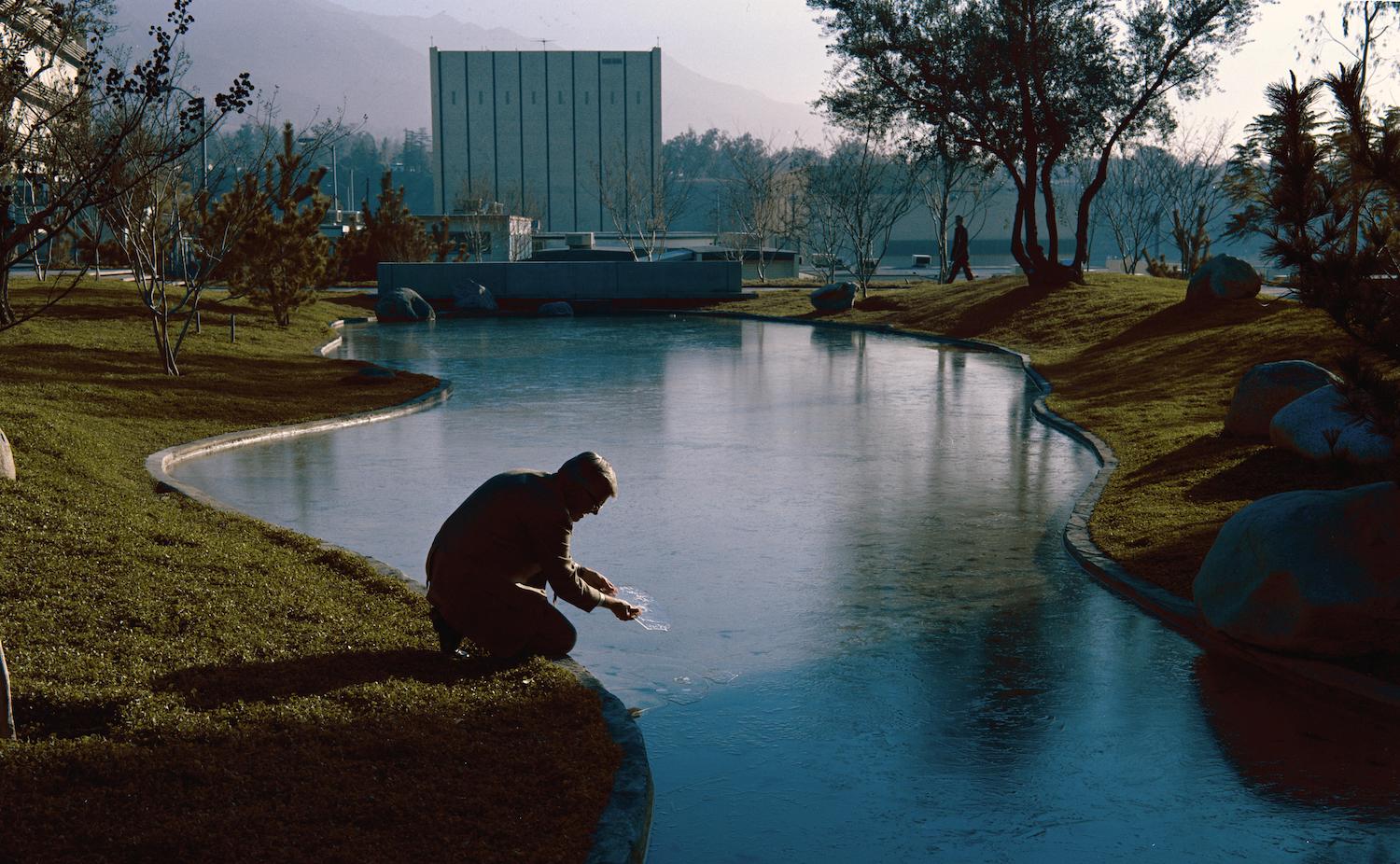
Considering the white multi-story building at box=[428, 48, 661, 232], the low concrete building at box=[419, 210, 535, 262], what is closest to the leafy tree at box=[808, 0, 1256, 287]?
the low concrete building at box=[419, 210, 535, 262]

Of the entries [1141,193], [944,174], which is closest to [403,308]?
[944,174]

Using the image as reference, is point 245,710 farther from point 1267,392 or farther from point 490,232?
point 490,232

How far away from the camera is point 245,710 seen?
18.4ft

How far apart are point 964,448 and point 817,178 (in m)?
35.0

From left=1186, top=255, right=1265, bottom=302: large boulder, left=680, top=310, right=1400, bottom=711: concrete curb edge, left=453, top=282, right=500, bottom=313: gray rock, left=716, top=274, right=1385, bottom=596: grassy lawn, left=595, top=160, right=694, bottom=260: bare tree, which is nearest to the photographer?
left=680, top=310, right=1400, bottom=711: concrete curb edge

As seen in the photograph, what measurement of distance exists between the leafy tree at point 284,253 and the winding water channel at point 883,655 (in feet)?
42.6

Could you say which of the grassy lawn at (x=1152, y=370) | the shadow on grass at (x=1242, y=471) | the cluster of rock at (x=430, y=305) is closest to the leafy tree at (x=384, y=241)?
the cluster of rock at (x=430, y=305)

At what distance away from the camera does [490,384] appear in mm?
20703

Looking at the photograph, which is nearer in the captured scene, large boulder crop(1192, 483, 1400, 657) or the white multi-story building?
large boulder crop(1192, 483, 1400, 657)

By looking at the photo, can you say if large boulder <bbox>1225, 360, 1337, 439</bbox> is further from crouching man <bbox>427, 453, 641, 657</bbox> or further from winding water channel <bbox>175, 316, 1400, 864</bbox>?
crouching man <bbox>427, 453, 641, 657</bbox>

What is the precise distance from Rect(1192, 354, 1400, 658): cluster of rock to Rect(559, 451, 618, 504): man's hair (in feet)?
12.0

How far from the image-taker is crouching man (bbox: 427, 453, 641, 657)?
6344 mm

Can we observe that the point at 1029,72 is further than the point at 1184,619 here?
Yes

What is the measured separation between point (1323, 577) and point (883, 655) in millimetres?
2390
